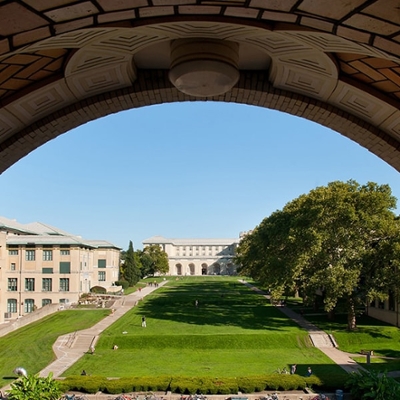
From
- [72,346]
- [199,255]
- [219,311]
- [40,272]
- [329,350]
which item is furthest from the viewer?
[199,255]

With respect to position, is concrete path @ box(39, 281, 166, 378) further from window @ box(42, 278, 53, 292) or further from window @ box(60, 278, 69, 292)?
window @ box(42, 278, 53, 292)

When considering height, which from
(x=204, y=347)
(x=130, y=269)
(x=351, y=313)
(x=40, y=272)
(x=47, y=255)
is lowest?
(x=204, y=347)

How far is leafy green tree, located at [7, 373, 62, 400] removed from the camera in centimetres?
1382

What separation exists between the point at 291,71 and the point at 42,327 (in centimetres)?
3224

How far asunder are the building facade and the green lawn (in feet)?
326

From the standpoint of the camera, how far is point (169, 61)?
4133 mm

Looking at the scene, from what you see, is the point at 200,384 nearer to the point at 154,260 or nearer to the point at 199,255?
the point at 154,260

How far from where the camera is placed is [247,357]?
890 inches

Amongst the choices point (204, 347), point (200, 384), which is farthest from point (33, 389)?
point (204, 347)

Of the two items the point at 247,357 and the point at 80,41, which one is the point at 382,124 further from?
the point at 247,357

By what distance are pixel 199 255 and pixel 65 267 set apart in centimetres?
10388

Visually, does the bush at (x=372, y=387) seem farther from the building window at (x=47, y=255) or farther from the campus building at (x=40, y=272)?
the building window at (x=47, y=255)

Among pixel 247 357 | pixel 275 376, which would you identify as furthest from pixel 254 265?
pixel 275 376

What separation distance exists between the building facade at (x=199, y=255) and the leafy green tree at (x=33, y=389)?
119151 millimetres
